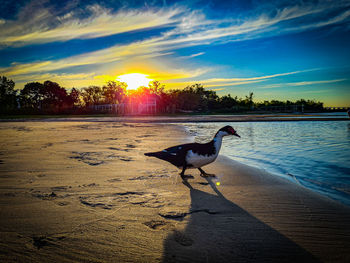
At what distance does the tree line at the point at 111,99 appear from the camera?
206 ft

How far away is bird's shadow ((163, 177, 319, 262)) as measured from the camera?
6.30 ft

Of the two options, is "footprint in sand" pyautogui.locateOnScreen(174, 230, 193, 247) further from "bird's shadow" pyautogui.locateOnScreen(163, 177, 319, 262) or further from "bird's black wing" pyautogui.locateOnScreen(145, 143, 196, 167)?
"bird's black wing" pyautogui.locateOnScreen(145, 143, 196, 167)

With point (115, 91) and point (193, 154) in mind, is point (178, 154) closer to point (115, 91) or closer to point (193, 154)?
point (193, 154)

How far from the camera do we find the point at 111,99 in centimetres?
7088

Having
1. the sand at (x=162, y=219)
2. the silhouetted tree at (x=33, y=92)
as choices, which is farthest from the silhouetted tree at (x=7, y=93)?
the sand at (x=162, y=219)

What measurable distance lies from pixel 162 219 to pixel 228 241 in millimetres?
804

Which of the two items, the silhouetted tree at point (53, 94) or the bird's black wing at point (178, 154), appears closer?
the bird's black wing at point (178, 154)

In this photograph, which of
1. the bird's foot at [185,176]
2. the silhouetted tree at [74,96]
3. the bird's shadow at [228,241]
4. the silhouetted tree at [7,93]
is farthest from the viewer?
the silhouetted tree at [74,96]

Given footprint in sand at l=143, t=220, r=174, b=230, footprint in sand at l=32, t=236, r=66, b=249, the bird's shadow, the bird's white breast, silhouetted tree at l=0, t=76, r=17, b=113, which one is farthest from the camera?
silhouetted tree at l=0, t=76, r=17, b=113

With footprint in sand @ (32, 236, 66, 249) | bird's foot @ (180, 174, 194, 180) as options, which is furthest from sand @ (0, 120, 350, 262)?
bird's foot @ (180, 174, 194, 180)

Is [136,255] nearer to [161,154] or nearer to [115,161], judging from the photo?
[161,154]

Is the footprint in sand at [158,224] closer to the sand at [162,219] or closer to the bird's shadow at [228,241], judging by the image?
the sand at [162,219]

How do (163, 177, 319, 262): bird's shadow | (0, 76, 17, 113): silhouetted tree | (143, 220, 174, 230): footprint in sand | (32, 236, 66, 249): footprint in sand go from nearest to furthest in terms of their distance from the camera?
(163, 177, 319, 262): bird's shadow → (32, 236, 66, 249): footprint in sand → (143, 220, 174, 230): footprint in sand → (0, 76, 17, 113): silhouetted tree

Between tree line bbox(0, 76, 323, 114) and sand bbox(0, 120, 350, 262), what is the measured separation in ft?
198
